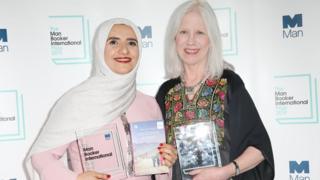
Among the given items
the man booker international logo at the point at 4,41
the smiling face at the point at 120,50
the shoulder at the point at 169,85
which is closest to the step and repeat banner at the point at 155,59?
the man booker international logo at the point at 4,41

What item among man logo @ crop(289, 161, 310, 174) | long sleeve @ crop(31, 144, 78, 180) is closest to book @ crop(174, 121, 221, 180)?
long sleeve @ crop(31, 144, 78, 180)

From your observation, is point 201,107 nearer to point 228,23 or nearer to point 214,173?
point 214,173

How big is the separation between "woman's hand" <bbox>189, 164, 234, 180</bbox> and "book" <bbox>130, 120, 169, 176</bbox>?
0.14 meters

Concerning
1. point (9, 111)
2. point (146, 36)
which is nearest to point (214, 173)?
point (146, 36)

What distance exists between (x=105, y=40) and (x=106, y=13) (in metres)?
0.60

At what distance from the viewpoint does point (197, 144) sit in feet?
4.78

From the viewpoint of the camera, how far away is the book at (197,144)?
1.46 meters

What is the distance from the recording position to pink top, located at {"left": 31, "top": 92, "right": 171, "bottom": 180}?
138 centimetres

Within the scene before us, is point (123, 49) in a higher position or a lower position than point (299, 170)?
higher

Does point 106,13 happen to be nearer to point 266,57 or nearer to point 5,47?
point 5,47

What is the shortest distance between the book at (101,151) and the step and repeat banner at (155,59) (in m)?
0.70

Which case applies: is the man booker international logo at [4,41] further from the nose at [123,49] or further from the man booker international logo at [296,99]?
the man booker international logo at [296,99]

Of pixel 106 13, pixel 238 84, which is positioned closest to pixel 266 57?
pixel 238 84

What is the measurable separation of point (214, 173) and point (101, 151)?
1.47 feet
